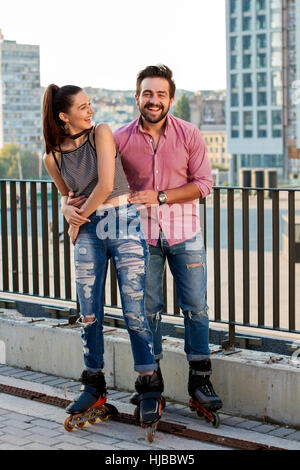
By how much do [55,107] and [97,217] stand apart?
62 centimetres

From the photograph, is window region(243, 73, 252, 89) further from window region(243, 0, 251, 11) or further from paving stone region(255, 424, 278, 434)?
paving stone region(255, 424, 278, 434)

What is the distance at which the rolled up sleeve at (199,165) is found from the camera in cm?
470

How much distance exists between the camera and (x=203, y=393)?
4.80 metres

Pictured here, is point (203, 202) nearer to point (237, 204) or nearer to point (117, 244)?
point (237, 204)

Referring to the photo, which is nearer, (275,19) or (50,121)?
(50,121)

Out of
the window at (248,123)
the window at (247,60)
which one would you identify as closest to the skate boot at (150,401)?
the window at (248,123)

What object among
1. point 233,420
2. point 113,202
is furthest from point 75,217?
point 233,420

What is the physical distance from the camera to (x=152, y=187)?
470 centimetres

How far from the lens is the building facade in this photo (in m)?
179

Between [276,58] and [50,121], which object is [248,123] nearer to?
[276,58]

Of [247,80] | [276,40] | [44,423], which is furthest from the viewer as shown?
[276,40]

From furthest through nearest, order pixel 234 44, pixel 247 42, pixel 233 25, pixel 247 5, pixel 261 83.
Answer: pixel 233 25, pixel 234 44, pixel 247 5, pixel 247 42, pixel 261 83
